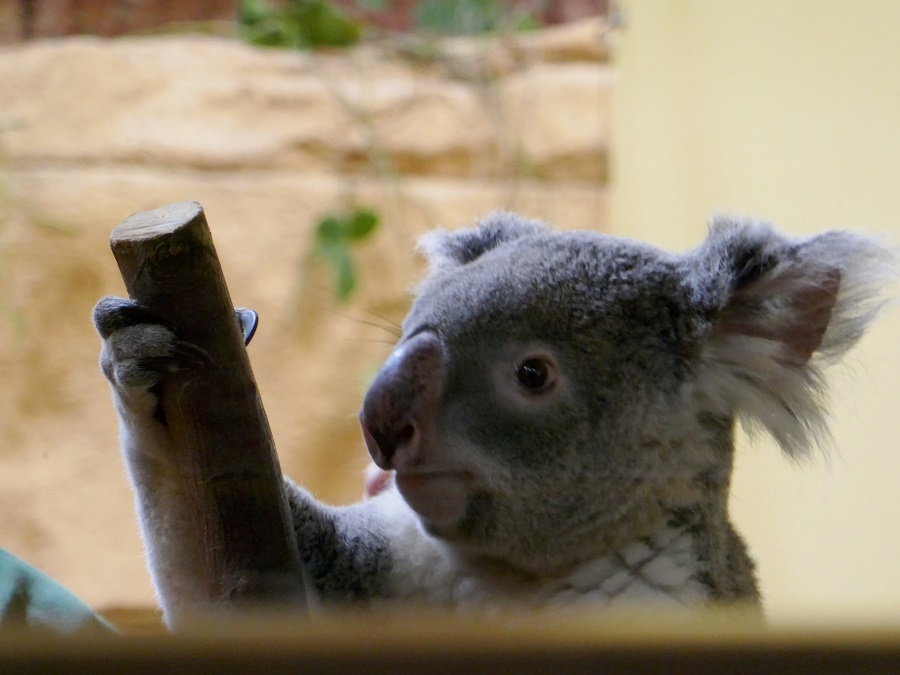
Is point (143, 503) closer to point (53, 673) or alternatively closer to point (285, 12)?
point (53, 673)

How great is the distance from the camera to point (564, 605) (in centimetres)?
120

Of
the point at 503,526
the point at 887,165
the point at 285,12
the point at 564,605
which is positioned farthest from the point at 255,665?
the point at 285,12

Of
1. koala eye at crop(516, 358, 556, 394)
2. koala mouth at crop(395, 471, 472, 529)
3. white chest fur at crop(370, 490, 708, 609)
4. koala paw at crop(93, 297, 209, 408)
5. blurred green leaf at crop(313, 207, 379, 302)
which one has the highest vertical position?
koala paw at crop(93, 297, 209, 408)

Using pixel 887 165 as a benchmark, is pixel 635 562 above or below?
below

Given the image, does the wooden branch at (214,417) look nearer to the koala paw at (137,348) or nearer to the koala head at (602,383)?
the koala paw at (137,348)

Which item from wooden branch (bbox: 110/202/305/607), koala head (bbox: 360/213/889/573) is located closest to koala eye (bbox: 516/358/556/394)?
koala head (bbox: 360/213/889/573)

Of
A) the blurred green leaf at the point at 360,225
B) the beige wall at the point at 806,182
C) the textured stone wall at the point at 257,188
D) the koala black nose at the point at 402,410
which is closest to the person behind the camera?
the koala black nose at the point at 402,410

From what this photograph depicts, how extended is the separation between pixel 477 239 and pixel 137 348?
2.59 ft

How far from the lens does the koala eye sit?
1337 millimetres

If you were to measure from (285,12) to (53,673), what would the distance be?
4325 mm

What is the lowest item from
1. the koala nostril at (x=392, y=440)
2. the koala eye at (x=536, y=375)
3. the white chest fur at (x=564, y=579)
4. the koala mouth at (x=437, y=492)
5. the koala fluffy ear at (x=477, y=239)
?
the white chest fur at (x=564, y=579)

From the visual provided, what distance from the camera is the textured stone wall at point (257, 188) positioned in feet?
6.61

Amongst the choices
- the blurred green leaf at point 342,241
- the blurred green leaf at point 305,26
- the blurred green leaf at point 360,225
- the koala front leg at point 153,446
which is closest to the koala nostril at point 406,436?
the koala front leg at point 153,446

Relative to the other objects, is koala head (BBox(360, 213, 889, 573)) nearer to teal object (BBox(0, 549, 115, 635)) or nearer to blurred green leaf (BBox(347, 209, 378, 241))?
teal object (BBox(0, 549, 115, 635))
